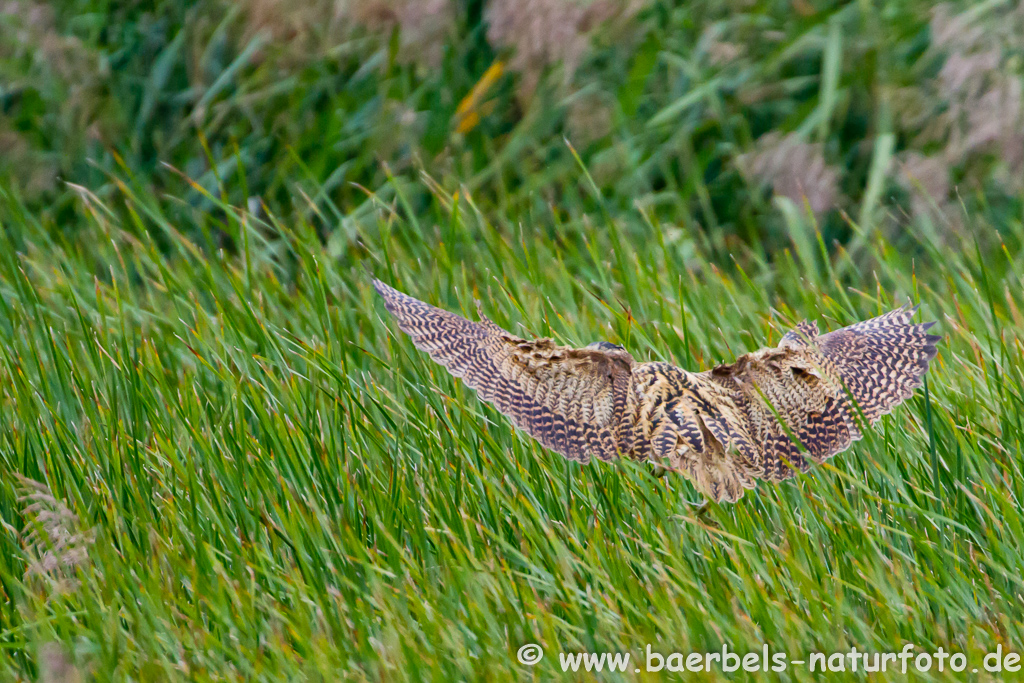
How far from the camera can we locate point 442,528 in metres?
2.35

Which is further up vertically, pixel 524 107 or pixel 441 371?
pixel 524 107

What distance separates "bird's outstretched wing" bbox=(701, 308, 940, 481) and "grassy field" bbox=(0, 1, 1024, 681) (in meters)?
0.11

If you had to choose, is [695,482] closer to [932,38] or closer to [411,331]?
[411,331]

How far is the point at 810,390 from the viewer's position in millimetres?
2451

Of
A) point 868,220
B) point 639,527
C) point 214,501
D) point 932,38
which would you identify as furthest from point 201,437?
point 932,38

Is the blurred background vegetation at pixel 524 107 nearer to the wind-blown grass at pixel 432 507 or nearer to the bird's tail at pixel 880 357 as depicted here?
the wind-blown grass at pixel 432 507

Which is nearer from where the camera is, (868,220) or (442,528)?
(442,528)

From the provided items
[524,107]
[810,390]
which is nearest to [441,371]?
[810,390]

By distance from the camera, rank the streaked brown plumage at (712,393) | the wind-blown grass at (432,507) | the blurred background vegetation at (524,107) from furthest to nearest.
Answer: the blurred background vegetation at (524,107) → the streaked brown plumage at (712,393) → the wind-blown grass at (432,507)

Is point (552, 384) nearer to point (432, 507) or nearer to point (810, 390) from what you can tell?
point (432, 507)

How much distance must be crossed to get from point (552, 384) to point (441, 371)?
51 centimetres

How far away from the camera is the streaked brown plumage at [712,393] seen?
2365mm

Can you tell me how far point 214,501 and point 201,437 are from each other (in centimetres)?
19

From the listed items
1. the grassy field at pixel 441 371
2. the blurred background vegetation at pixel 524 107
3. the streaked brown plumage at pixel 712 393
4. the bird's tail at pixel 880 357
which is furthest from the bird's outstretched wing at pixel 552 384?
the blurred background vegetation at pixel 524 107
